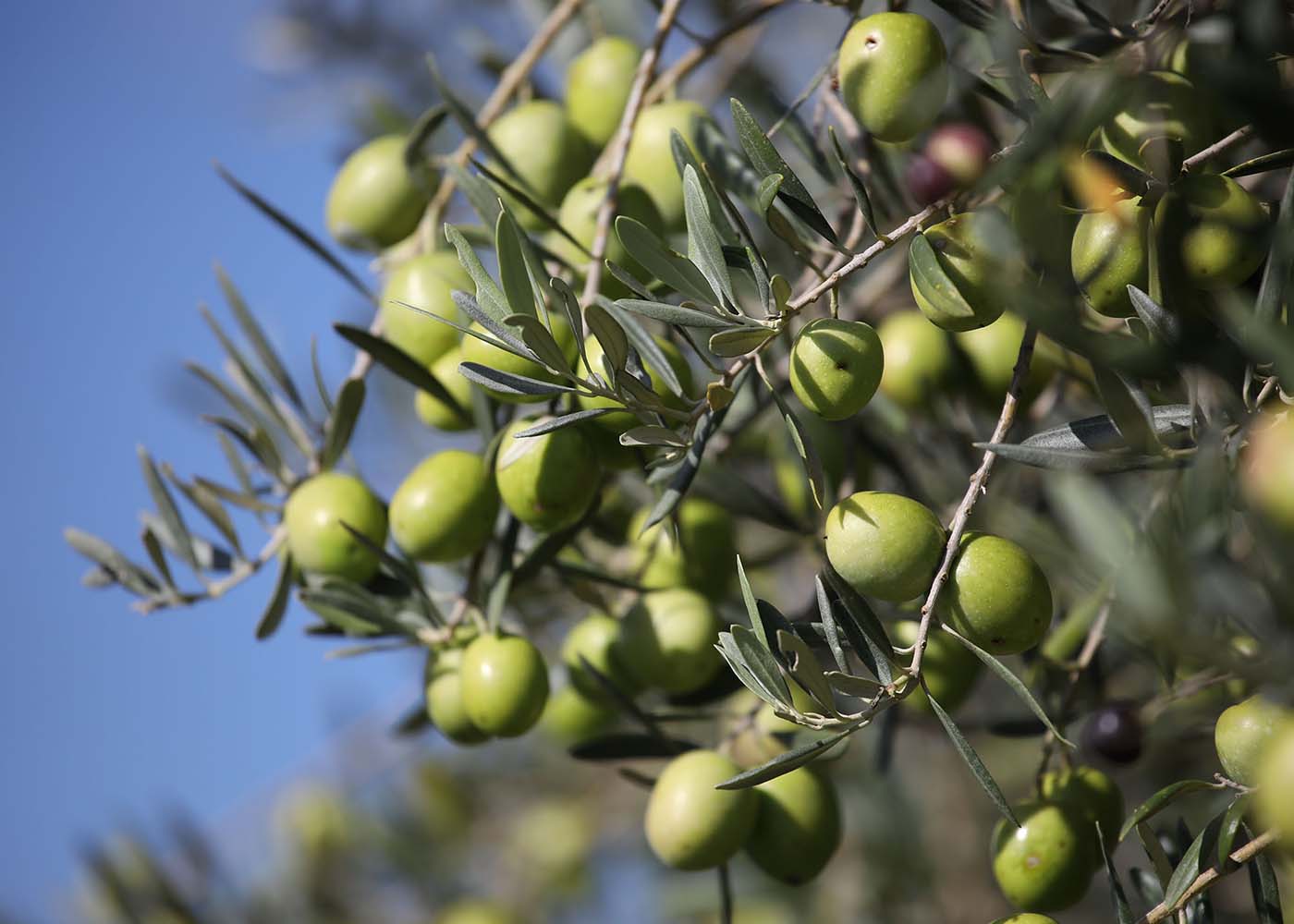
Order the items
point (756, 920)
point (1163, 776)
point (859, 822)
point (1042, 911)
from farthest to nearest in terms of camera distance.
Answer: point (756, 920) < point (859, 822) < point (1163, 776) < point (1042, 911)

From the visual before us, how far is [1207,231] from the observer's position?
2.35ft

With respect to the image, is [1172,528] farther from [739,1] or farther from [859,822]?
[859,822]

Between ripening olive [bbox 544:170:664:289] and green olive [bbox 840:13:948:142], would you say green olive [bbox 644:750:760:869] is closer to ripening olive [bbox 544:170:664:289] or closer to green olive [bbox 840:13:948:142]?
ripening olive [bbox 544:170:664:289]

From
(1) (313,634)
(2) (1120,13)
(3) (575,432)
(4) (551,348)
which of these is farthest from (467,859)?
(2) (1120,13)

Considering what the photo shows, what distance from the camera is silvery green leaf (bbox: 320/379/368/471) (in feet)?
3.77

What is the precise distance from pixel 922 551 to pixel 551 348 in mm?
327

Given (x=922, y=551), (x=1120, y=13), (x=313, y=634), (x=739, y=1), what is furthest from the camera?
(x=739, y=1)

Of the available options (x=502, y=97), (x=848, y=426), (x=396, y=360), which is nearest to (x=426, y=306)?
(x=396, y=360)

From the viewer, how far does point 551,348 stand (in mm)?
842

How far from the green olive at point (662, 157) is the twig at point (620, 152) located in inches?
1.1

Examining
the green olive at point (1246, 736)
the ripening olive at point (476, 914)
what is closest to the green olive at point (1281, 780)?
the green olive at point (1246, 736)

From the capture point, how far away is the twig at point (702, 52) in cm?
124

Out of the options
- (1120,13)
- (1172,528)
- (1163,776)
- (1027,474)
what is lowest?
(1163,776)

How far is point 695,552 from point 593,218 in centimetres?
42
